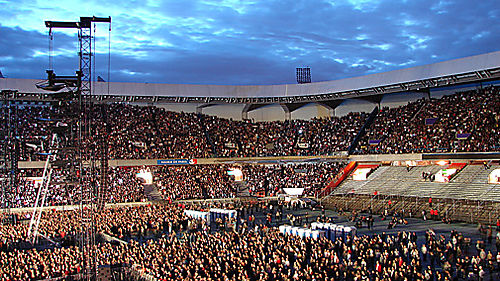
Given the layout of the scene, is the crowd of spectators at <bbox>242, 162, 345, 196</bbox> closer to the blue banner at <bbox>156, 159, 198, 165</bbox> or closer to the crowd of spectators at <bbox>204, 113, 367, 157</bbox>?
the crowd of spectators at <bbox>204, 113, 367, 157</bbox>

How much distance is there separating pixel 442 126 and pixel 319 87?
46.8ft

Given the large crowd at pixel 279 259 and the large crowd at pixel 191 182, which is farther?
the large crowd at pixel 191 182

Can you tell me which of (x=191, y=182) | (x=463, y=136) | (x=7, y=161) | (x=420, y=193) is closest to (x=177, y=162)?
(x=191, y=182)

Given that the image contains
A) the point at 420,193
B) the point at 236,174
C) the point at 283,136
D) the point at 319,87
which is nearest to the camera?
the point at 420,193

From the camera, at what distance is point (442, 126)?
41.8m

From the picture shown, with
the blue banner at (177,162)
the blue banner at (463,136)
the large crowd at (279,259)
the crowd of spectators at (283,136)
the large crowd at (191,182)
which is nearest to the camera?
the large crowd at (279,259)

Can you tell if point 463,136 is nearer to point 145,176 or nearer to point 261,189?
point 261,189

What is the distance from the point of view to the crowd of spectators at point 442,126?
38469mm

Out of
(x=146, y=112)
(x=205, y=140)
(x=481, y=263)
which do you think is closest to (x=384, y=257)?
(x=481, y=263)

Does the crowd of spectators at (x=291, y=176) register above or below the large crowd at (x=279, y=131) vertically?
below

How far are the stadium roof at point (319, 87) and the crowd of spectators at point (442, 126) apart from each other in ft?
7.09

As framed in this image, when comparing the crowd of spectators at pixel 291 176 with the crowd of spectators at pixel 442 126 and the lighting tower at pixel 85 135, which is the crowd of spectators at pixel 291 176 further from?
the lighting tower at pixel 85 135

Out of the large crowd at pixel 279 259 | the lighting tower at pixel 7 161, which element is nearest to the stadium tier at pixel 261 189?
the large crowd at pixel 279 259

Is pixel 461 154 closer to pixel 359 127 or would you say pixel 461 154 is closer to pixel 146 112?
pixel 359 127
